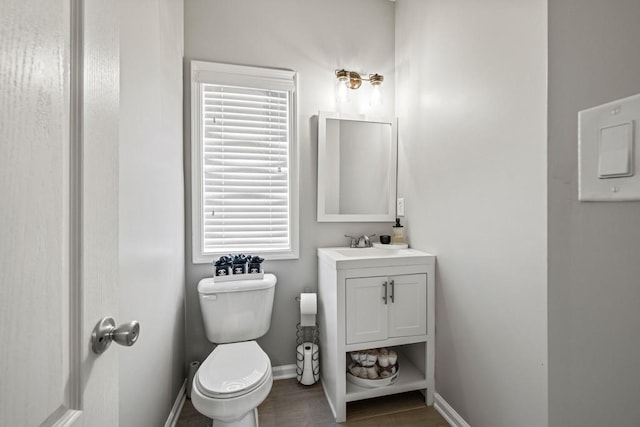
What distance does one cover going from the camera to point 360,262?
63.4 inches

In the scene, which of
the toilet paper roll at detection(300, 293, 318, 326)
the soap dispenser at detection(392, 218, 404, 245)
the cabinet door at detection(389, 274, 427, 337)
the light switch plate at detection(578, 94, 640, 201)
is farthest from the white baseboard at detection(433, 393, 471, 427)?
the light switch plate at detection(578, 94, 640, 201)

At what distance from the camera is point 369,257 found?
5.43ft

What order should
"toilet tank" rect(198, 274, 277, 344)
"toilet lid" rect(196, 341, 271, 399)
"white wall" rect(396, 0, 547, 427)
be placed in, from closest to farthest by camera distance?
"white wall" rect(396, 0, 547, 427) → "toilet lid" rect(196, 341, 271, 399) → "toilet tank" rect(198, 274, 277, 344)

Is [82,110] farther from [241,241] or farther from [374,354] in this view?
[374,354]

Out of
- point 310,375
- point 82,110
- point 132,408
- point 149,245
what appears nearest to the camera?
point 82,110

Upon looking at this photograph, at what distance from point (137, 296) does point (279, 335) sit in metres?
1.17

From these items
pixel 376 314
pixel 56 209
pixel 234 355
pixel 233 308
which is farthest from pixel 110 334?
pixel 376 314

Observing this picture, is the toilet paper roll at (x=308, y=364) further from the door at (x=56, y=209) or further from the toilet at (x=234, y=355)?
the door at (x=56, y=209)

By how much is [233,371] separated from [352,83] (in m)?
1.97

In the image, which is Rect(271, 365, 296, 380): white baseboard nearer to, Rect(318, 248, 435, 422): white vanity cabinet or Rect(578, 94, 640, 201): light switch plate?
Rect(318, 248, 435, 422): white vanity cabinet

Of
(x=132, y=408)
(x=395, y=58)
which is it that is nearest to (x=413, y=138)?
(x=395, y=58)

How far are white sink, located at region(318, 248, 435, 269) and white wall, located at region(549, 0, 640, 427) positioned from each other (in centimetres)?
116

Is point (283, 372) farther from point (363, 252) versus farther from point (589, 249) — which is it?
point (589, 249)

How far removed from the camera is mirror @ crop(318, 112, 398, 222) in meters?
2.09
